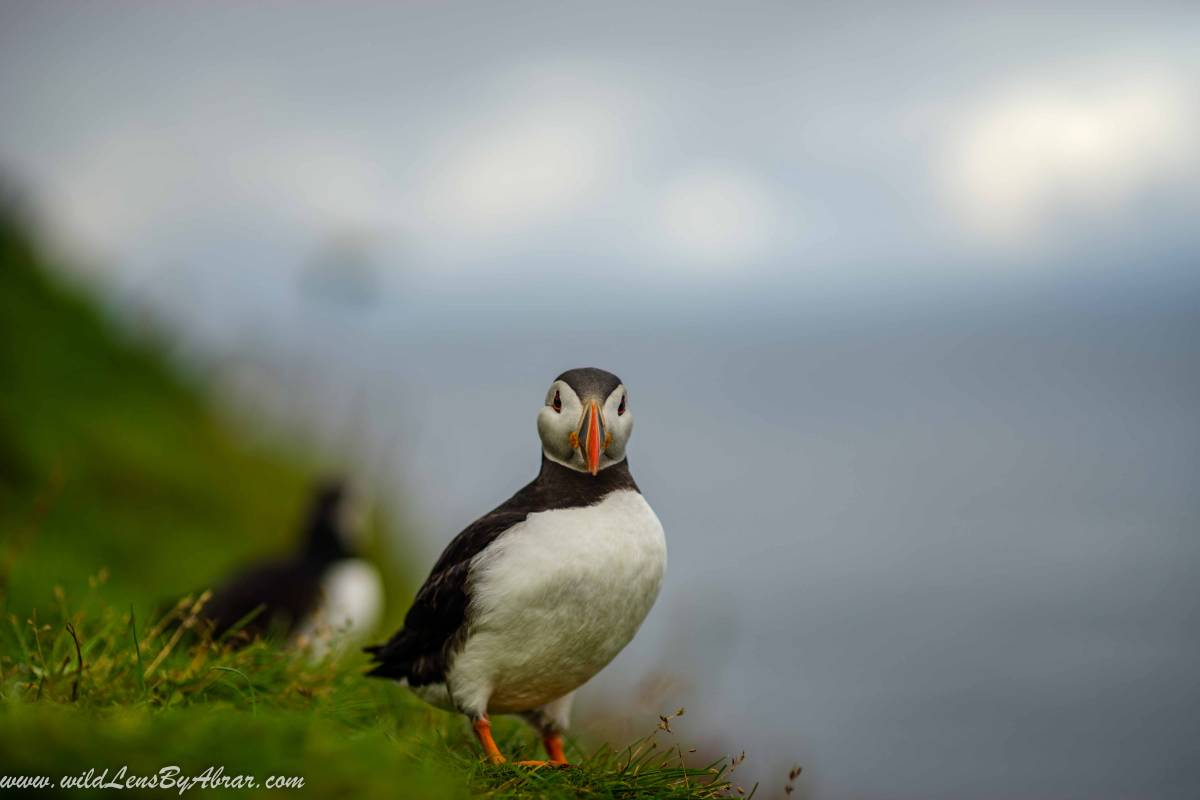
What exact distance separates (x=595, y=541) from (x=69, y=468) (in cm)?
708

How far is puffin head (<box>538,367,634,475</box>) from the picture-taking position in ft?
14.3

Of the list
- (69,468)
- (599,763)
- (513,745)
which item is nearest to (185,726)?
(599,763)

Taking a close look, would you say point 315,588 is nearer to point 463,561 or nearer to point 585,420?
point 463,561

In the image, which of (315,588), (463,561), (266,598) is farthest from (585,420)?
(315,588)

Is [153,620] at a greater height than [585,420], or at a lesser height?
lesser

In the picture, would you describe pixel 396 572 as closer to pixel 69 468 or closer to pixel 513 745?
pixel 69 468

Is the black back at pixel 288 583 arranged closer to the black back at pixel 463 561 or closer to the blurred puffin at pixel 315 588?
the blurred puffin at pixel 315 588

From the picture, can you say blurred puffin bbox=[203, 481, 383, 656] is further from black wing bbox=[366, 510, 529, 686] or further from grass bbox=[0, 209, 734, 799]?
black wing bbox=[366, 510, 529, 686]

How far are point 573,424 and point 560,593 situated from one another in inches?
23.8

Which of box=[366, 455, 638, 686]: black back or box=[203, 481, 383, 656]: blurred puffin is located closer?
box=[366, 455, 638, 686]: black back

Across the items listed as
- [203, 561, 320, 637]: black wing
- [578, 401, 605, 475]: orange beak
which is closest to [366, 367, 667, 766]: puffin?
[578, 401, 605, 475]: orange beak

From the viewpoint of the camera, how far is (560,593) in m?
4.34

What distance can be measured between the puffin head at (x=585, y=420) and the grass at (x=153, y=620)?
108 centimetres

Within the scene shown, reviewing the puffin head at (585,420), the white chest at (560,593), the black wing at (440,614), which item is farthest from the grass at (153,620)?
the puffin head at (585,420)
